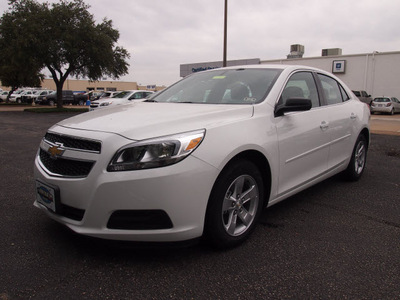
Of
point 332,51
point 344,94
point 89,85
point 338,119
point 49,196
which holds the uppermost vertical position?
point 332,51

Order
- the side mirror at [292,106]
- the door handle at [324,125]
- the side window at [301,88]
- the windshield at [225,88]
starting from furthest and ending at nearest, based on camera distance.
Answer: the door handle at [324,125] → the side window at [301,88] → the windshield at [225,88] → the side mirror at [292,106]

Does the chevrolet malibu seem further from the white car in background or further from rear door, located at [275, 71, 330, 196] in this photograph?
the white car in background

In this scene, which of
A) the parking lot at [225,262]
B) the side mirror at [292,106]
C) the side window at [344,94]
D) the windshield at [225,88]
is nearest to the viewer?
the parking lot at [225,262]

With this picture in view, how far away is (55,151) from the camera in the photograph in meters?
2.65

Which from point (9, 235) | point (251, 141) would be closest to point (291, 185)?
point (251, 141)

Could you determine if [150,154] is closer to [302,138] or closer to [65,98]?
[302,138]

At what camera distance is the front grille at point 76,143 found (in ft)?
8.00

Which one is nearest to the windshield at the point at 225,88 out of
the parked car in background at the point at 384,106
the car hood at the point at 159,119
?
the car hood at the point at 159,119

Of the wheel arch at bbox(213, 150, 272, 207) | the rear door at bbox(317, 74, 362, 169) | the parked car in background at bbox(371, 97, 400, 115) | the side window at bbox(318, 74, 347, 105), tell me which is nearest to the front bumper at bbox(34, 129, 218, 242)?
the wheel arch at bbox(213, 150, 272, 207)

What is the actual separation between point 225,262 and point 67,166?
4.62 ft

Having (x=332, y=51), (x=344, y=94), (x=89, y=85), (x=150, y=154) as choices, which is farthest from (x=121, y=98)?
(x=89, y=85)

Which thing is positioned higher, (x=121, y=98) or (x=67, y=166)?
(x=121, y=98)

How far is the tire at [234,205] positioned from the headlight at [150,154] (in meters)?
0.41

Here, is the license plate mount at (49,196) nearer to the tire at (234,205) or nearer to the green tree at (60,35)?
the tire at (234,205)
